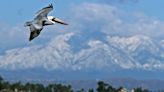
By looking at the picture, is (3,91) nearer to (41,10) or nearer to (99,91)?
(99,91)

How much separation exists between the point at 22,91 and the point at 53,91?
87.1 feet

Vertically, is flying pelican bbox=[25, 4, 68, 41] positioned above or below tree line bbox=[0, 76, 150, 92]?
below

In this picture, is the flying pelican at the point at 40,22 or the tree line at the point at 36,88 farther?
the tree line at the point at 36,88

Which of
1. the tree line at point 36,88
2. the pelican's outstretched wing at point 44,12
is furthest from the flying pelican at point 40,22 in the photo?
the tree line at point 36,88

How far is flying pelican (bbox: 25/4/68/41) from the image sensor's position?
13641 mm

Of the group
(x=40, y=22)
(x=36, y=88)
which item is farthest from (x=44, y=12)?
(x=36, y=88)

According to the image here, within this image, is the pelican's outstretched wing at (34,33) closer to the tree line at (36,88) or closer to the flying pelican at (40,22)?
the flying pelican at (40,22)

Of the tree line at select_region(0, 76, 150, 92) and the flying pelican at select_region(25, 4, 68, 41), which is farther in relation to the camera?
the tree line at select_region(0, 76, 150, 92)

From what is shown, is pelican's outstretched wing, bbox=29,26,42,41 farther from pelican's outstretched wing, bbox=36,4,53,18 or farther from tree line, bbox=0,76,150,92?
tree line, bbox=0,76,150,92

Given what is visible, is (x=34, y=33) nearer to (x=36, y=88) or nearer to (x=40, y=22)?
(x=40, y=22)

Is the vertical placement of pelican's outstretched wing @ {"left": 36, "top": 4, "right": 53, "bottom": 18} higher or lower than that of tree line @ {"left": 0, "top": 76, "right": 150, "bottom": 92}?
lower

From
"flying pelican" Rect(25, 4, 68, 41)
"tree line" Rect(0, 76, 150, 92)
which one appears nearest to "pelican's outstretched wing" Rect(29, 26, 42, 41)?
"flying pelican" Rect(25, 4, 68, 41)

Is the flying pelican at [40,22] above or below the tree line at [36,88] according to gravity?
below

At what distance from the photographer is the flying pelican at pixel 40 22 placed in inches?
537
